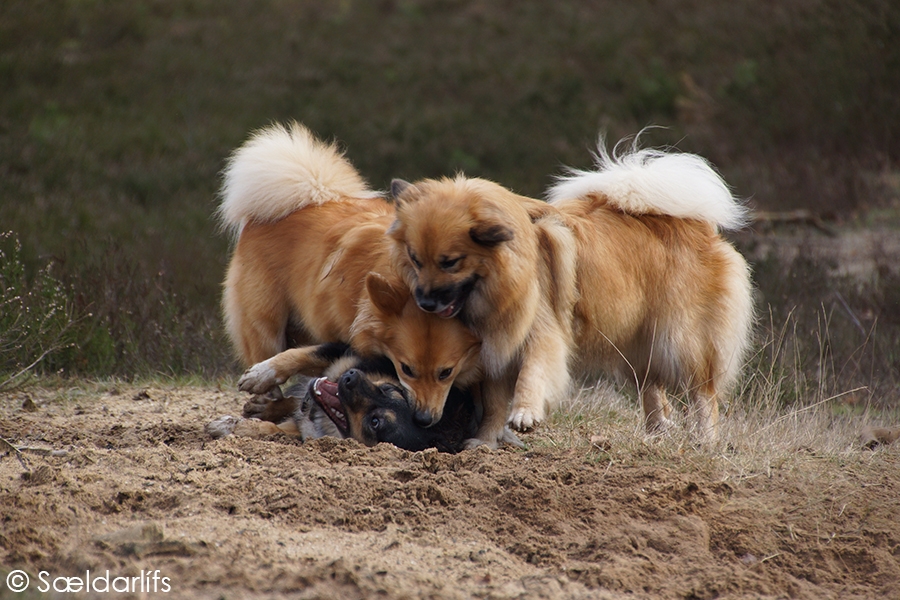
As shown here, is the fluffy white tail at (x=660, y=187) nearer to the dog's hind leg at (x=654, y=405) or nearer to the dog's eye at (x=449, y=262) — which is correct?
the dog's hind leg at (x=654, y=405)

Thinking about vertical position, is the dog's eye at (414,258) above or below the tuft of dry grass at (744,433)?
above

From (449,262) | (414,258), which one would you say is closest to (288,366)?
(414,258)

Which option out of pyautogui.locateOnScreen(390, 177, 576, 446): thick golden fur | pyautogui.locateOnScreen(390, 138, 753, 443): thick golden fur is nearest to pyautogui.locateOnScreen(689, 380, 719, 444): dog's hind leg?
pyautogui.locateOnScreen(390, 138, 753, 443): thick golden fur

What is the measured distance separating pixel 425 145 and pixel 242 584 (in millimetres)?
11980

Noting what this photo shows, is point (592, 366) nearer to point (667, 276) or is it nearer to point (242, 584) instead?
point (667, 276)

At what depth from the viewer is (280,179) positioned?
5.19 metres

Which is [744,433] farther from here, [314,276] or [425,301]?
[314,276]

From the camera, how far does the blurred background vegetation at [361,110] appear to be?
7160 millimetres

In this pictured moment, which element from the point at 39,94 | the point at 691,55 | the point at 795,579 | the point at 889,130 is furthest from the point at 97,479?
the point at 691,55

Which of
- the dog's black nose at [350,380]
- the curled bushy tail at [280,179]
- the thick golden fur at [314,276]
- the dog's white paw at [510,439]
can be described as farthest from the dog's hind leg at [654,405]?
the curled bushy tail at [280,179]

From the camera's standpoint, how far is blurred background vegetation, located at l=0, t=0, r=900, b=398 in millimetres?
7160

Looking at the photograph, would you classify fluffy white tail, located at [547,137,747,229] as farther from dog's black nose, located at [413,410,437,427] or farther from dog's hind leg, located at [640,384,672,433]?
dog's black nose, located at [413,410,437,427]

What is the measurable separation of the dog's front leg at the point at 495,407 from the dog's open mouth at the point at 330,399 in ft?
2.22

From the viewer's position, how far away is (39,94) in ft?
44.6
